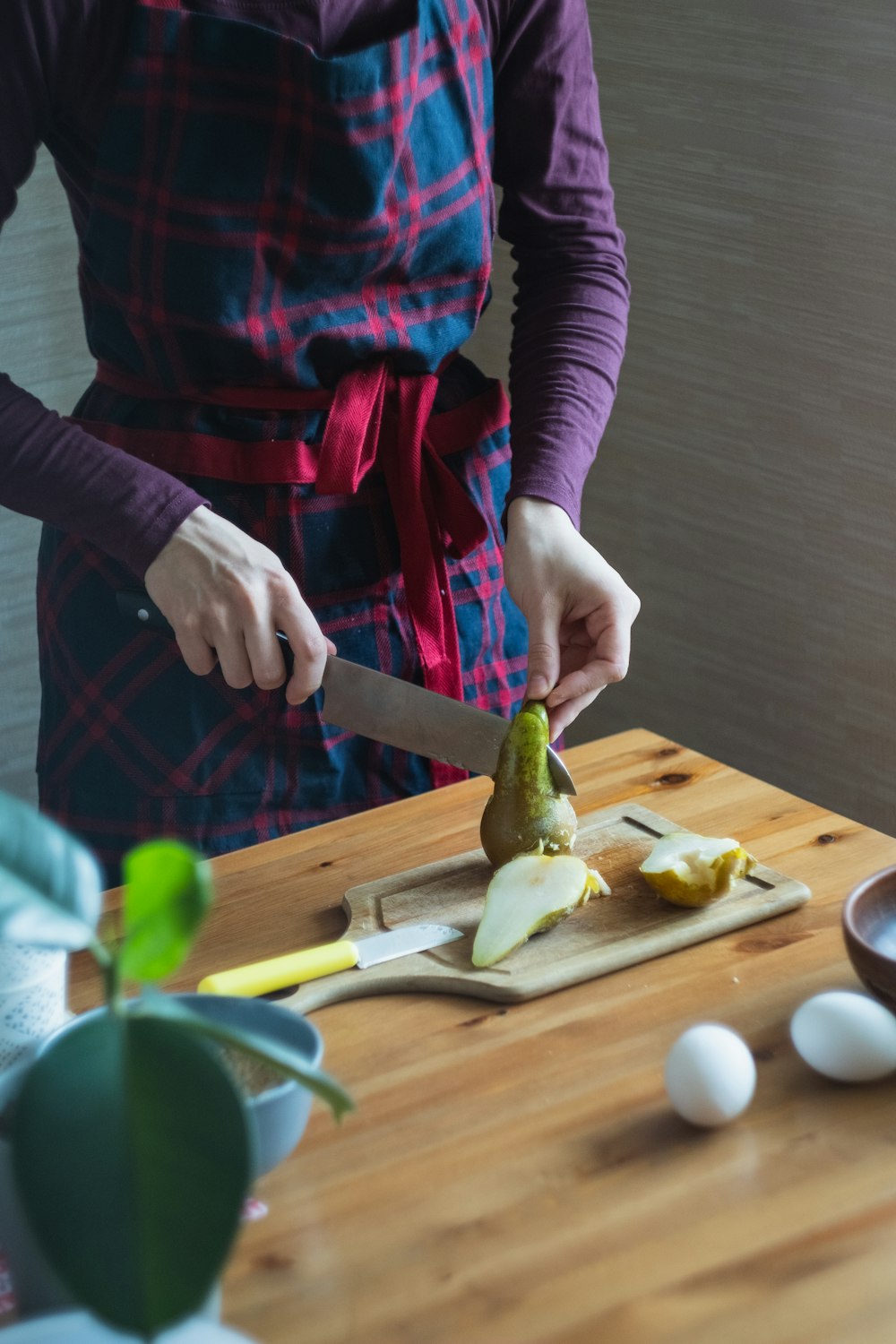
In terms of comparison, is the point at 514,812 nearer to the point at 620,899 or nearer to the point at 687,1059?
the point at 620,899

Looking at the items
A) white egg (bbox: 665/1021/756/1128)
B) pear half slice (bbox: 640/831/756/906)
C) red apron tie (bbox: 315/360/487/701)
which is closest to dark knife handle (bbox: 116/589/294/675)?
red apron tie (bbox: 315/360/487/701)

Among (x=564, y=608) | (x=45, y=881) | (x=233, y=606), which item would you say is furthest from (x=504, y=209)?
(x=45, y=881)

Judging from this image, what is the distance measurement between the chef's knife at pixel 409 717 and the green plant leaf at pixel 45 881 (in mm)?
630

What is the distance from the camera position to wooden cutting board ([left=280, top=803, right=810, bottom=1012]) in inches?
34.6

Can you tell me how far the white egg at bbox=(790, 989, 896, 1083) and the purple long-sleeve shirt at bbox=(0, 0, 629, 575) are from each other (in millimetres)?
561

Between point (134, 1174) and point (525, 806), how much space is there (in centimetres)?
63

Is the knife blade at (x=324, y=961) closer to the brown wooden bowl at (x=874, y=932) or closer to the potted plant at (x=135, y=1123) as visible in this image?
the brown wooden bowl at (x=874, y=932)

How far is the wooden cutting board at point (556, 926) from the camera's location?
0.88 meters

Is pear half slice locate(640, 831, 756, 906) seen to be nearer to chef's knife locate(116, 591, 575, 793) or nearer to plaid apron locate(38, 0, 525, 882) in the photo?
chef's knife locate(116, 591, 575, 793)

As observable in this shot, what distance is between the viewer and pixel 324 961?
2.91ft

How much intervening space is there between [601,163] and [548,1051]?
35.5 inches

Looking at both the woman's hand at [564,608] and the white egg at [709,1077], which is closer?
the white egg at [709,1077]

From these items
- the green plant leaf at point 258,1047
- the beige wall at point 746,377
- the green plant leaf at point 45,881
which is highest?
the green plant leaf at point 45,881

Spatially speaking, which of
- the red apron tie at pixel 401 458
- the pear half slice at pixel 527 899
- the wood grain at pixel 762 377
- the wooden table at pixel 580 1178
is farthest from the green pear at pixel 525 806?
the wood grain at pixel 762 377
